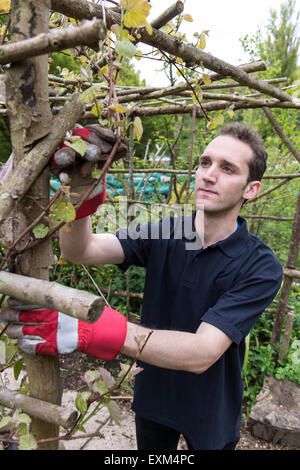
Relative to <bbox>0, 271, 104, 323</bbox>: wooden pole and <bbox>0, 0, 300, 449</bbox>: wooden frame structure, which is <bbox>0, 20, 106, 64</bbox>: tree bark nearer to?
<bbox>0, 0, 300, 449</bbox>: wooden frame structure

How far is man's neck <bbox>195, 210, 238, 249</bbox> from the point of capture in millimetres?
1664

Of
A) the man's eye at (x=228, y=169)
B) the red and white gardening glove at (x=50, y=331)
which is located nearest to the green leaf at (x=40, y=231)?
the red and white gardening glove at (x=50, y=331)

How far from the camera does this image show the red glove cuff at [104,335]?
3.09ft

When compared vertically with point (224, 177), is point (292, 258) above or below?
below

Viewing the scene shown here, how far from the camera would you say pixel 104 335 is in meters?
0.95

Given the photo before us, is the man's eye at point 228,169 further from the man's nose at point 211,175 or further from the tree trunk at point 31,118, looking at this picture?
the tree trunk at point 31,118

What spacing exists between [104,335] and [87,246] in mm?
643

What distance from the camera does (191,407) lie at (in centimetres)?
163

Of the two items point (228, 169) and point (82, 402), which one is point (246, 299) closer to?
point (228, 169)

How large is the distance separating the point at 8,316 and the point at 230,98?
159 cm

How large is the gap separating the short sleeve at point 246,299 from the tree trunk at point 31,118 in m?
0.67

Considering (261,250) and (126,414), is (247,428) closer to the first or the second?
(126,414)

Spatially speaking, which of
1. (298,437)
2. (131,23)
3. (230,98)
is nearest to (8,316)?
(131,23)

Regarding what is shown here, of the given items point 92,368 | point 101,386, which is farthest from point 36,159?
point 92,368
